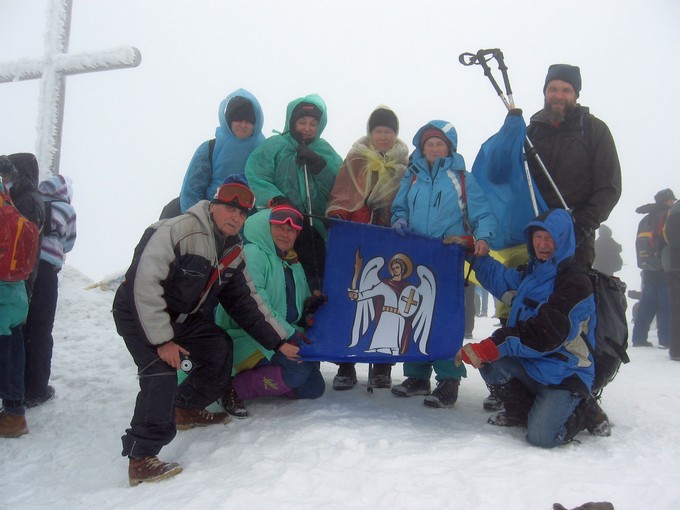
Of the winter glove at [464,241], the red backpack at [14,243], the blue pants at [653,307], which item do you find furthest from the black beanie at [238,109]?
the blue pants at [653,307]

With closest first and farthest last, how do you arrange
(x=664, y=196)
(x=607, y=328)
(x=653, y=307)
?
(x=607, y=328)
(x=653, y=307)
(x=664, y=196)

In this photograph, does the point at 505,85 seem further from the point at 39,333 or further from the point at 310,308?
the point at 39,333

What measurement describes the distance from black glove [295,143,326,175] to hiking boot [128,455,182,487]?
2.76 metres

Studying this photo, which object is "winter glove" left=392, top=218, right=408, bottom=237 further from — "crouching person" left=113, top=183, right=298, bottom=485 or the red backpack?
the red backpack

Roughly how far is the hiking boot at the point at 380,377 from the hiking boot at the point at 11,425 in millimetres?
2831

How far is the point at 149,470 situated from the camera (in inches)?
134

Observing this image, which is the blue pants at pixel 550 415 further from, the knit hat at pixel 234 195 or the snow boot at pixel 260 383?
the knit hat at pixel 234 195

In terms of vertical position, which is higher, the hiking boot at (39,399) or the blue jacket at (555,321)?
the blue jacket at (555,321)

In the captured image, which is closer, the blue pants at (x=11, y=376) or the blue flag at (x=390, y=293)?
the blue pants at (x=11, y=376)

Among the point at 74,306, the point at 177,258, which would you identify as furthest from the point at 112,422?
the point at 74,306

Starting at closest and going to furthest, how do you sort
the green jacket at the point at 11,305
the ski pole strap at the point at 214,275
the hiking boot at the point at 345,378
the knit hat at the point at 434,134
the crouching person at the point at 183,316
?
the crouching person at the point at 183,316 → the ski pole strap at the point at 214,275 → the green jacket at the point at 11,305 → the knit hat at the point at 434,134 → the hiking boot at the point at 345,378

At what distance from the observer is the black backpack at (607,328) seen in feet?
13.1

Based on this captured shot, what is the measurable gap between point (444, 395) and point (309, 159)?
7.72 ft

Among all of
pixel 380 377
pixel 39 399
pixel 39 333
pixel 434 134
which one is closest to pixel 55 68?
pixel 39 333
